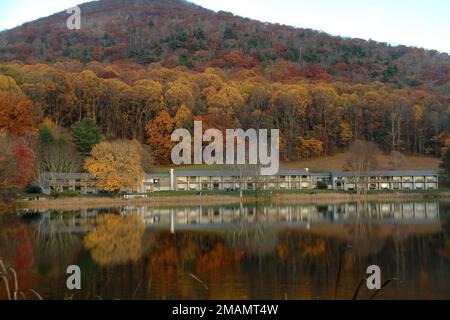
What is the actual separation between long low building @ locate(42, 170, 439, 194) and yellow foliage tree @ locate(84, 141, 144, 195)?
1061 centimetres

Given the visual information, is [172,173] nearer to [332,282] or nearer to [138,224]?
[138,224]

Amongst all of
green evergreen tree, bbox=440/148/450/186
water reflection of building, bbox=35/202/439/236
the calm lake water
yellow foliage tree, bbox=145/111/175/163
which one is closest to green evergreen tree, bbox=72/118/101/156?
yellow foliage tree, bbox=145/111/175/163

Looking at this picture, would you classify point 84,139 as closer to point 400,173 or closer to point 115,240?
point 400,173

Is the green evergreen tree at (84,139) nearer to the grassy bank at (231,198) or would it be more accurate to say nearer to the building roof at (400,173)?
the grassy bank at (231,198)

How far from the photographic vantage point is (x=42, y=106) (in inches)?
3233

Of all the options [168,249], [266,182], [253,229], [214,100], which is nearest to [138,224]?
[253,229]

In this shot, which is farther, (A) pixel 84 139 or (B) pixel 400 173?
(B) pixel 400 173

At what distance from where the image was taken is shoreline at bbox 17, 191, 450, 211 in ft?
165

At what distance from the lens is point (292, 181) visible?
73125 millimetres

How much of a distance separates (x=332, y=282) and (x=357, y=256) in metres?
5.20

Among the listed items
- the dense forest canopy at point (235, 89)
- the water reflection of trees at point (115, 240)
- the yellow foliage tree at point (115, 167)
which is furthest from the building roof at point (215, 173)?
the water reflection of trees at point (115, 240)

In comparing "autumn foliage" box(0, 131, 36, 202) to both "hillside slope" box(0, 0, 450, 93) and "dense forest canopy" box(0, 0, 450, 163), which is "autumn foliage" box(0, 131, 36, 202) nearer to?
"dense forest canopy" box(0, 0, 450, 163)

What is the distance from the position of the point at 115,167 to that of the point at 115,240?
2929 centimetres

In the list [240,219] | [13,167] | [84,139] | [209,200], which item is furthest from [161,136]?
[240,219]
